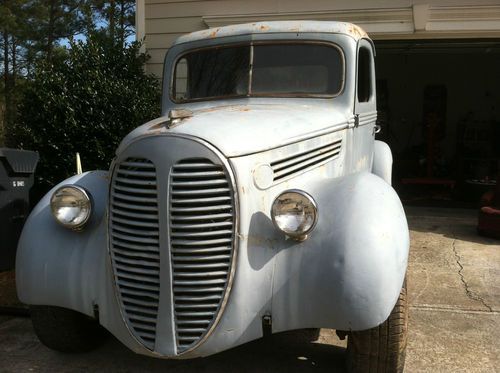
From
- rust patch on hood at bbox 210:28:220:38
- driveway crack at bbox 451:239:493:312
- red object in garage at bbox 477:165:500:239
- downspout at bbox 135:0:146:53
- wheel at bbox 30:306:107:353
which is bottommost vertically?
driveway crack at bbox 451:239:493:312

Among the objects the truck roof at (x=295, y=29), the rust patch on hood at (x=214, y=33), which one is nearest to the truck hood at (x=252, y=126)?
the truck roof at (x=295, y=29)

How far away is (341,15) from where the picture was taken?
7.23 meters

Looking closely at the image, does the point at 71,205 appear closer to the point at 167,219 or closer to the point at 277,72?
the point at 167,219

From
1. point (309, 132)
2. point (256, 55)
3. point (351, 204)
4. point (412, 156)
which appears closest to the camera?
point (351, 204)

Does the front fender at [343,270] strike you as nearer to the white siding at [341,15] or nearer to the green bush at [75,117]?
the green bush at [75,117]

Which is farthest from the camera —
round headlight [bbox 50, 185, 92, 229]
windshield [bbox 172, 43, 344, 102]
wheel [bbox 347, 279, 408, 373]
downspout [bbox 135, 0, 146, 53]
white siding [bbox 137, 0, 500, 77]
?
downspout [bbox 135, 0, 146, 53]

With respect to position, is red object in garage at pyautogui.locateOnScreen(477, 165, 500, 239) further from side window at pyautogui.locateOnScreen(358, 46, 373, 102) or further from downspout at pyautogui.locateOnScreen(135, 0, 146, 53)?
downspout at pyautogui.locateOnScreen(135, 0, 146, 53)

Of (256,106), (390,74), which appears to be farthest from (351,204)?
(390,74)

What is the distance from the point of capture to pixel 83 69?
681cm

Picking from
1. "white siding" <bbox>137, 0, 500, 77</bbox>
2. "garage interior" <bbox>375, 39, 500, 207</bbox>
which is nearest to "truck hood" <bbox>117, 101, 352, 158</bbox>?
"white siding" <bbox>137, 0, 500, 77</bbox>

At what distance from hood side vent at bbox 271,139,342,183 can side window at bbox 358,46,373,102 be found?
2.37 feet

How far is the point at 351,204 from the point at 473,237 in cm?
488

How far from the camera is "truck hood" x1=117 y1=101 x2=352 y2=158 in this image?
2594mm

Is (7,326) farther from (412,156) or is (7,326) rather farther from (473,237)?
(412,156)
